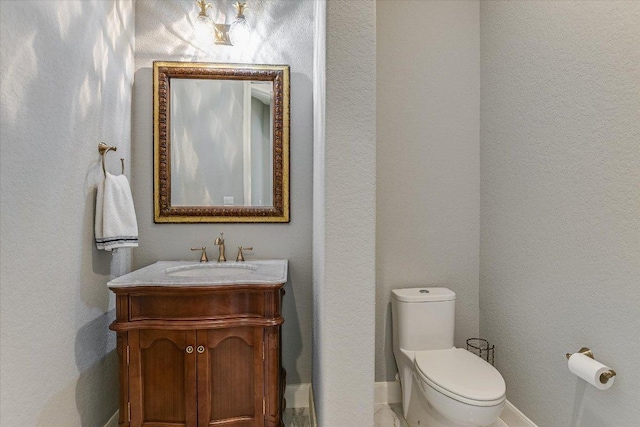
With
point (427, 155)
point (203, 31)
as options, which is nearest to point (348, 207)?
point (427, 155)

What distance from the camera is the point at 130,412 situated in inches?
60.1

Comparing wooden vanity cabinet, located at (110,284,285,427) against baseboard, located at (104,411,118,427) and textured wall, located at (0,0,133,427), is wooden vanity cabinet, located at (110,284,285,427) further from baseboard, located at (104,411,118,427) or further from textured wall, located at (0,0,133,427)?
baseboard, located at (104,411,118,427)

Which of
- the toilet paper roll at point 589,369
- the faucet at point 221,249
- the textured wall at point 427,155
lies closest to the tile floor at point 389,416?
the textured wall at point 427,155

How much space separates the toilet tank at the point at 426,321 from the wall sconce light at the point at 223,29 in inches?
70.7

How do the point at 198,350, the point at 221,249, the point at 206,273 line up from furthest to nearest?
the point at 221,249, the point at 206,273, the point at 198,350

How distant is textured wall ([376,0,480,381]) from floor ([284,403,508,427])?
0.59 feet

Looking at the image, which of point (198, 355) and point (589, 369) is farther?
point (198, 355)

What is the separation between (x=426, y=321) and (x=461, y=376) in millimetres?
375

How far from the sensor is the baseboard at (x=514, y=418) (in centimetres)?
179

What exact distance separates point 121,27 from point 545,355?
2.78 metres

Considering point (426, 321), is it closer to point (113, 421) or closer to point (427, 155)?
point (427, 155)

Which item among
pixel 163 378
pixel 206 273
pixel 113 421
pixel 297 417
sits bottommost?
pixel 297 417

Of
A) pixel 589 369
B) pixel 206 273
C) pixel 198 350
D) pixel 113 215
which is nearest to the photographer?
pixel 589 369

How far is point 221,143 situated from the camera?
212cm
